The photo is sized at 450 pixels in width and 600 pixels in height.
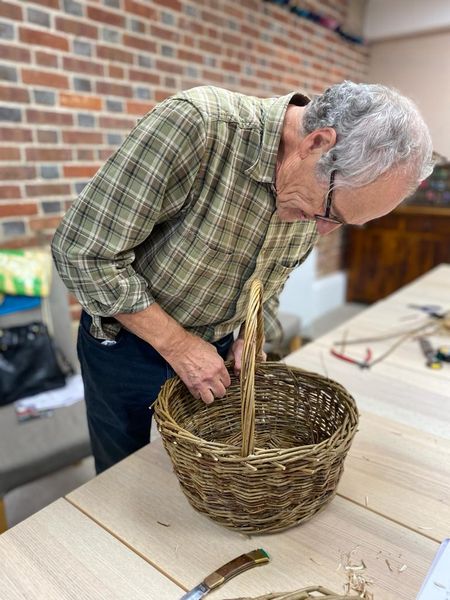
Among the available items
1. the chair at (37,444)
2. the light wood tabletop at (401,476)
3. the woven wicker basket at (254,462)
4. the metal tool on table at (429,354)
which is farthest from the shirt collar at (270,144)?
the chair at (37,444)

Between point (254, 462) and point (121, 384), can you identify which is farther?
point (121, 384)

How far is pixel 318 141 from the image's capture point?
735 mm

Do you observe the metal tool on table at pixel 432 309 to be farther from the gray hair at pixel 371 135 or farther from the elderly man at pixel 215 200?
the gray hair at pixel 371 135

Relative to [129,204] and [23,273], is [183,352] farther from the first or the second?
[23,273]

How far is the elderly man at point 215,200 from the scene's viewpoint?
701 mm

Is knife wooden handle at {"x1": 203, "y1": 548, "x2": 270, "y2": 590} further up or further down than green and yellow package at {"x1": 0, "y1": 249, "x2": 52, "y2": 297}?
further down

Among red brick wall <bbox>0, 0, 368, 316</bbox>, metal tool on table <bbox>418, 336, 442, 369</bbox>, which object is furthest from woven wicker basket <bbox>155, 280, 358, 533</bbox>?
red brick wall <bbox>0, 0, 368, 316</bbox>

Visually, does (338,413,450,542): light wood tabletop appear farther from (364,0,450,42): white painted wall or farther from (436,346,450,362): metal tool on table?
(364,0,450,42): white painted wall

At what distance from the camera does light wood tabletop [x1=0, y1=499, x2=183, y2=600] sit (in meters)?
0.60

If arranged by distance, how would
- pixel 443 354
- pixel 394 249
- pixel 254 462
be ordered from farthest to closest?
pixel 394 249 < pixel 443 354 < pixel 254 462

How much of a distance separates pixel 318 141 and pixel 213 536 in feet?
2.05

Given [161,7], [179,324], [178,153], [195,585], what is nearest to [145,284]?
[179,324]

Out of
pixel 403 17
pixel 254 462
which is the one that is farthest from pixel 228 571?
pixel 403 17

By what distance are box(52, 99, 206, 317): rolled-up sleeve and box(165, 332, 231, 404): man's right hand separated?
11 cm
